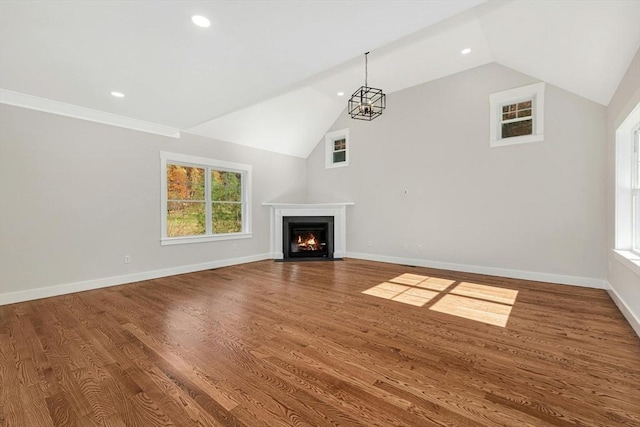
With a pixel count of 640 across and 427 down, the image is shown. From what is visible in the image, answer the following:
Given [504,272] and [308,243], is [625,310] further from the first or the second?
[308,243]

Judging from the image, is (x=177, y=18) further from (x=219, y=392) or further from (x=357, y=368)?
(x=357, y=368)

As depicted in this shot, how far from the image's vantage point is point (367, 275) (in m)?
4.86

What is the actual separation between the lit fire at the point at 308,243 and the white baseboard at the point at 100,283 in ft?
5.20

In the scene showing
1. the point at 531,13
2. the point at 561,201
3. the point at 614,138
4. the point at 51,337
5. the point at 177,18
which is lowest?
the point at 51,337

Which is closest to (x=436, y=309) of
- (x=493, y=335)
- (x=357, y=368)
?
(x=493, y=335)

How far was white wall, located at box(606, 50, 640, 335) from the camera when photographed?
2551 mm

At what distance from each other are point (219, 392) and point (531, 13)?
4608mm

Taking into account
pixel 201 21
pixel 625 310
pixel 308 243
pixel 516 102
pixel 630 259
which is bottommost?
pixel 625 310

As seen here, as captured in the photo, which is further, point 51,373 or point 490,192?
point 490,192

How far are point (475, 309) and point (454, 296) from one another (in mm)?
481

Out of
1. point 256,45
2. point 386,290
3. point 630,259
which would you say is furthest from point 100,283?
point 630,259

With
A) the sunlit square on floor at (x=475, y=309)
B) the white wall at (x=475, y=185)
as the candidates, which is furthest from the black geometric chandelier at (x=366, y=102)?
the sunlit square on floor at (x=475, y=309)

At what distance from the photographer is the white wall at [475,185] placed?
13.3ft

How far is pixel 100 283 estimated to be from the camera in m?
4.14
